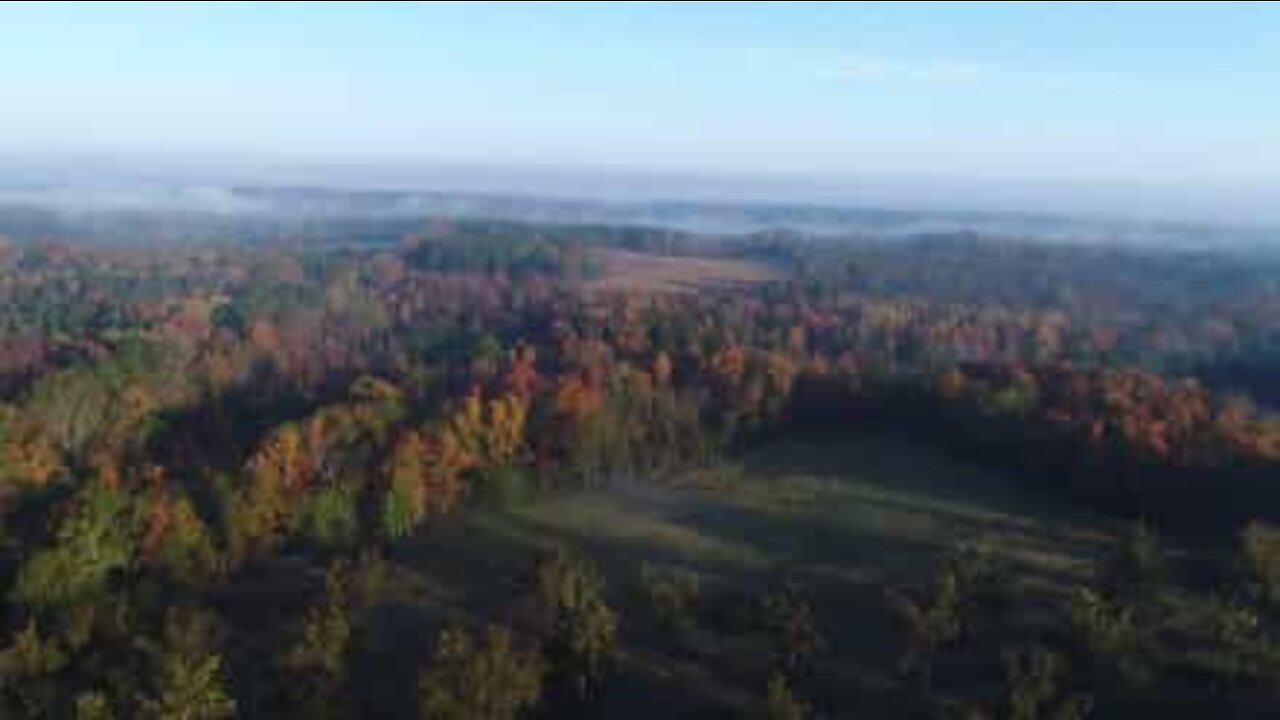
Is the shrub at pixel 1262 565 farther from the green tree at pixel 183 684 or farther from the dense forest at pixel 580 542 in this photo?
the green tree at pixel 183 684

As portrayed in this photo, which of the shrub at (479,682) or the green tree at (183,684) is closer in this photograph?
the green tree at (183,684)

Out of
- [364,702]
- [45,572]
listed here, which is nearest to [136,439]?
[45,572]

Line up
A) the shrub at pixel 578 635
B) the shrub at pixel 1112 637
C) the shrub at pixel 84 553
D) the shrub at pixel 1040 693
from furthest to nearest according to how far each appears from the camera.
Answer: the shrub at pixel 84 553
the shrub at pixel 1112 637
the shrub at pixel 578 635
the shrub at pixel 1040 693

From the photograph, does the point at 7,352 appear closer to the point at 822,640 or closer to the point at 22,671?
the point at 22,671

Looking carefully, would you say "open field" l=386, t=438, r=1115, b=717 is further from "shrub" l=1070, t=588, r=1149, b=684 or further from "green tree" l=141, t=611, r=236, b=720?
"green tree" l=141, t=611, r=236, b=720

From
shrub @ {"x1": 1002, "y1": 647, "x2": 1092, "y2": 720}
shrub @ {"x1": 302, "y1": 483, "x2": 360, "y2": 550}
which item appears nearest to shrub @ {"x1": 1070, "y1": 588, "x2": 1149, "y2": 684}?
shrub @ {"x1": 1002, "y1": 647, "x2": 1092, "y2": 720}

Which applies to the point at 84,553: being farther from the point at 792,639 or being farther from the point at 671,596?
the point at 792,639

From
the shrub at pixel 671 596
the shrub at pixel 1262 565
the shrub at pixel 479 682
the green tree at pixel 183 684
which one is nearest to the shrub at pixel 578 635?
the shrub at pixel 479 682
